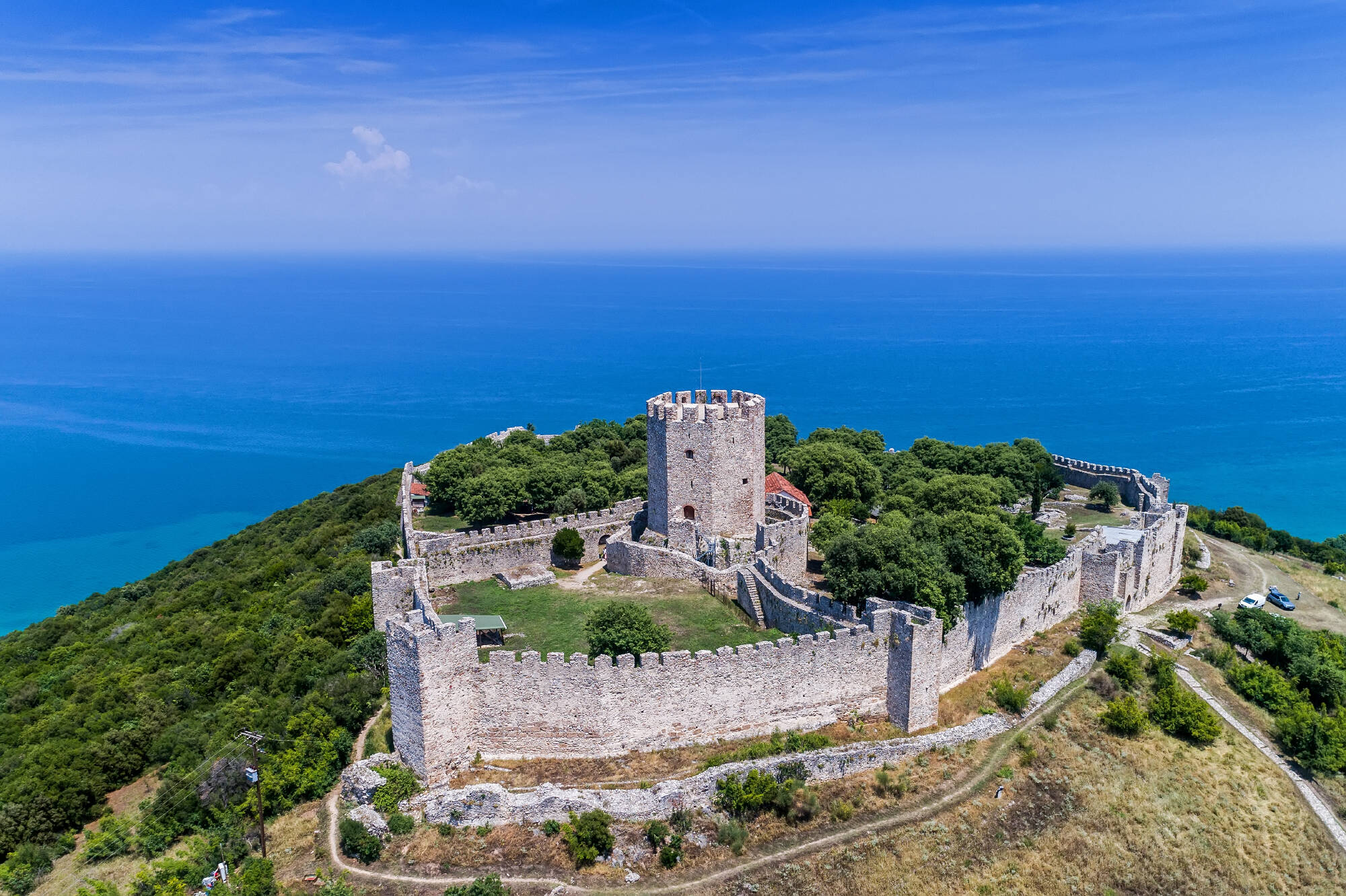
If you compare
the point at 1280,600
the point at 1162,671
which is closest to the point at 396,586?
the point at 1162,671

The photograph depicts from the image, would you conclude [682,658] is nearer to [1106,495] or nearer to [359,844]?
[359,844]

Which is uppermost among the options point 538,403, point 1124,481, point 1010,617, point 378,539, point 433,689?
point 433,689

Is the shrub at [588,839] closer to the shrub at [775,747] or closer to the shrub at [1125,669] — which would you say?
the shrub at [775,747]

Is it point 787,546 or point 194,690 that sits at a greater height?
point 787,546

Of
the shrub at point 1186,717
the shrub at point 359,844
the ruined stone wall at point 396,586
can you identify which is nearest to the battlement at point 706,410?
the ruined stone wall at point 396,586

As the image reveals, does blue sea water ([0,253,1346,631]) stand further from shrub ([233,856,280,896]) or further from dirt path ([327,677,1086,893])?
dirt path ([327,677,1086,893])

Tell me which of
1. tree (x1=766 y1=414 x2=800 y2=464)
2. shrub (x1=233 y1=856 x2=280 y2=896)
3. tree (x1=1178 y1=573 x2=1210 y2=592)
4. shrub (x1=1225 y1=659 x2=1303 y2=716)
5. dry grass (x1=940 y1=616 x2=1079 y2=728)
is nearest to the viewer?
shrub (x1=233 y1=856 x2=280 y2=896)

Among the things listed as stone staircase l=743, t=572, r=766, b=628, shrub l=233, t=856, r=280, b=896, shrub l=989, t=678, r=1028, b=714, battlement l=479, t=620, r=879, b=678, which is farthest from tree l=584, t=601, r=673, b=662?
shrub l=989, t=678, r=1028, b=714
